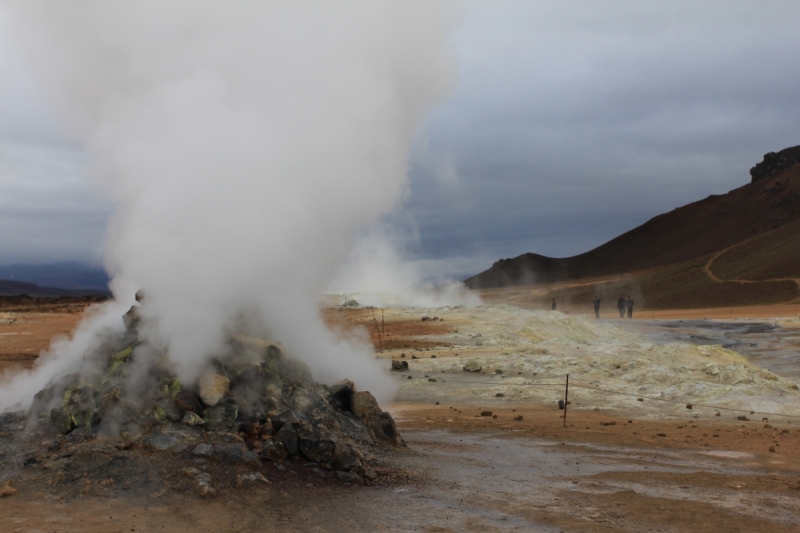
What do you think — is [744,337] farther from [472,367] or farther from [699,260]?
[699,260]

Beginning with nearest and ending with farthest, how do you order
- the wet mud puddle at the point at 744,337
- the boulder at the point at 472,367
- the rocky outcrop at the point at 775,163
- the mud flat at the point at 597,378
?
the mud flat at the point at 597,378
the boulder at the point at 472,367
the wet mud puddle at the point at 744,337
the rocky outcrop at the point at 775,163

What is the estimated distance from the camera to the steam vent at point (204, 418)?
8102mm

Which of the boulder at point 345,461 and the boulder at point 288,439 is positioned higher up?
the boulder at point 288,439

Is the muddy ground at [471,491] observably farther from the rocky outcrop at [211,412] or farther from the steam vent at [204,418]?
the rocky outcrop at [211,412]

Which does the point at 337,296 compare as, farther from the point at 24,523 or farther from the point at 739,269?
the point at 24,523

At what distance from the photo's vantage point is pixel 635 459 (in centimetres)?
995

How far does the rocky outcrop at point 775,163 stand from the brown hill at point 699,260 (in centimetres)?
56

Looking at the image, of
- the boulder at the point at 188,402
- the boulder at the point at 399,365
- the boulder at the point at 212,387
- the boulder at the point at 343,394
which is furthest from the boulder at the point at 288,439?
the boulder at the point at 399,365

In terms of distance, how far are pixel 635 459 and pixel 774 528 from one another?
3.12 m

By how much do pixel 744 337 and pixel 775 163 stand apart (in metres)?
102

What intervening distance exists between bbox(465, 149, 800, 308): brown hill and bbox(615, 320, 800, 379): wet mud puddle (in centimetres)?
2375

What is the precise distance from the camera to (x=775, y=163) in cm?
12006

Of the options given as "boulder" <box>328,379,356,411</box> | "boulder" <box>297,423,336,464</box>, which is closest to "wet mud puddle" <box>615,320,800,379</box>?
"boulder" <box>328,379,356,411</box>

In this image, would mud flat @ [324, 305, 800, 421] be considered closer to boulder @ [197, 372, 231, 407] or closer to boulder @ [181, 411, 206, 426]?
boulder @ [197, 372, 231, 407]
